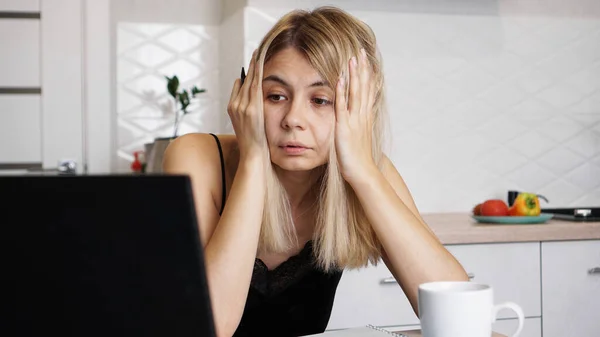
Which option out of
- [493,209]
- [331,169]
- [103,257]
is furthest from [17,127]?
[103,257]

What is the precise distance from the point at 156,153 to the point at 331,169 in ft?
4.06

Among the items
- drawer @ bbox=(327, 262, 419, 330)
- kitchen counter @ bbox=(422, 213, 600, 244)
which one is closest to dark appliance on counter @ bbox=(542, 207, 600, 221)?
kitchen counter @ bbox=(422, 213, 600, 244)

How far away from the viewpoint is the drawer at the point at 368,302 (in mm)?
2201

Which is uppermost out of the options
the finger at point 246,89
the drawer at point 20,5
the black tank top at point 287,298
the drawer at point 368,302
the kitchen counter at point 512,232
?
the drawer at point 20,5

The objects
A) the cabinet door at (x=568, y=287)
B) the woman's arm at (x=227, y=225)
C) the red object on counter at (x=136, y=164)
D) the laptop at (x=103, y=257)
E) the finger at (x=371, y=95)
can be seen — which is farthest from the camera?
the red object on counter at (x=136, y=164)

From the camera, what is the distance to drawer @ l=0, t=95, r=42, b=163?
2.78 m

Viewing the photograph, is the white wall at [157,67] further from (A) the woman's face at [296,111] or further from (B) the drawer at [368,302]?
(A) the woman's face at [296,111]

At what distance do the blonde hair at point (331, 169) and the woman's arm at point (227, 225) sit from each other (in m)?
0.11

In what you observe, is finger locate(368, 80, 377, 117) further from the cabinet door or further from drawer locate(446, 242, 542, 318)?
the cabinet door

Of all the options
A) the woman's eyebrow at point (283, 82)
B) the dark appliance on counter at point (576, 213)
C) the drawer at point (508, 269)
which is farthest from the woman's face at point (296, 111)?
the dark appliance on counter at point (576, 213)

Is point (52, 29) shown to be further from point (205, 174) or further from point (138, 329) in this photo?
point (138, 329)

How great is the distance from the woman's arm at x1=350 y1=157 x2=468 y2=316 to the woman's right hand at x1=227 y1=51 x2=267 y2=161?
213mm

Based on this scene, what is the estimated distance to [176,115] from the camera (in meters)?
2.82

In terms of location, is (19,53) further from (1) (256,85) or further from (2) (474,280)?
(2) (474,280)
